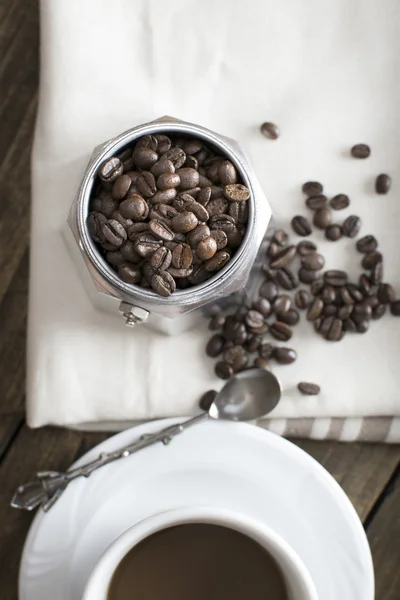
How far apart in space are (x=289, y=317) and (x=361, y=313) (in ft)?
0.32

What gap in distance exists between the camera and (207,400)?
40.7 inches

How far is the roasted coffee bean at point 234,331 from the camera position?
1034 mm

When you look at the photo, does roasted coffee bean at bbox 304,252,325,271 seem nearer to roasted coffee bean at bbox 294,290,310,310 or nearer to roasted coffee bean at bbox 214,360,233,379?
roasted coffee bean at bbox 294,290,310,310

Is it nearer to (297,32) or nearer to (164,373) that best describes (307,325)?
(164,373)

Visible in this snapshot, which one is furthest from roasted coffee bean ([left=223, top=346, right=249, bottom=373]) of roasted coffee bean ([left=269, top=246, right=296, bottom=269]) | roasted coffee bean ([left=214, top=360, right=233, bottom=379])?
roasted coffee bean ([left=269, top=246, right=296, bottom=269])

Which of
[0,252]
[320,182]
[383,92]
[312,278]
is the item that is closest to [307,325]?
[312,278]

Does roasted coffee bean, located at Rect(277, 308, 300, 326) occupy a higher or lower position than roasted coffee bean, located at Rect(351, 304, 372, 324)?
lower

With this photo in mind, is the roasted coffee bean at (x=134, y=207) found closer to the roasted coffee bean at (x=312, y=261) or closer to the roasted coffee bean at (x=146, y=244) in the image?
the roasted coffee bean at (x=146, y=244)

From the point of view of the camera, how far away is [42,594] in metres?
0.95

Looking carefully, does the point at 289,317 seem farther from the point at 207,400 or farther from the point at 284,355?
the point at 207,400

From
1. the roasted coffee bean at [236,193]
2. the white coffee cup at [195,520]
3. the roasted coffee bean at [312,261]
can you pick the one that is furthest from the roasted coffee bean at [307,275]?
the white coffee cup at [195,520]

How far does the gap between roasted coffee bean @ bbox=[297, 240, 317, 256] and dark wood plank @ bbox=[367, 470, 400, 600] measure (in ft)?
1.09

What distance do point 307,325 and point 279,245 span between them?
115 mm

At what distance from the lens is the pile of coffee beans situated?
855 mm
